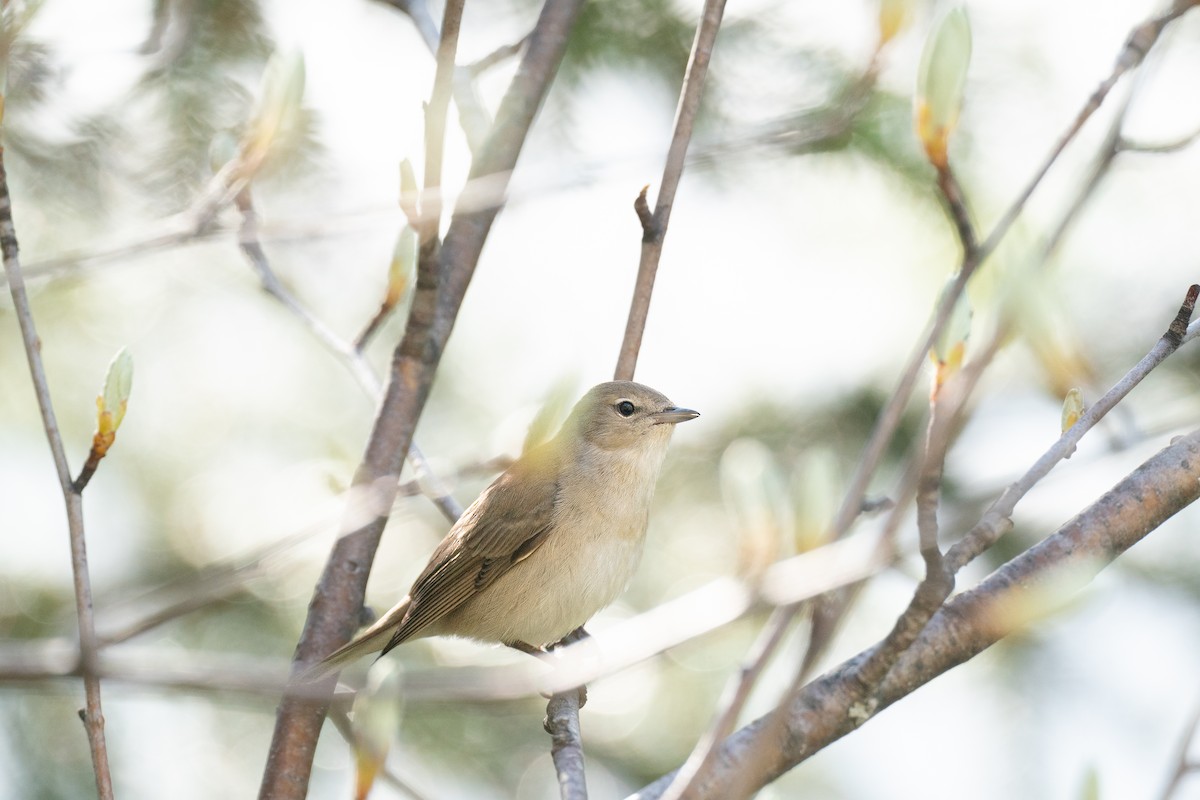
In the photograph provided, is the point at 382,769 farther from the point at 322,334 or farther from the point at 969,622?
the point at 322,334

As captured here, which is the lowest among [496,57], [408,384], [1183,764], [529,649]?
[1183,764]

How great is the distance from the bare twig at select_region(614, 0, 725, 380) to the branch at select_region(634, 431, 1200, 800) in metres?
0.98

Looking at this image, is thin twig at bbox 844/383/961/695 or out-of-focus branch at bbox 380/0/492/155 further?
out-of-focus branch at bbox 380/0/492/155

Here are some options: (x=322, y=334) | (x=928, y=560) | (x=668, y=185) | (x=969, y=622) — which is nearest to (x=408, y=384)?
(x=322, y=334)

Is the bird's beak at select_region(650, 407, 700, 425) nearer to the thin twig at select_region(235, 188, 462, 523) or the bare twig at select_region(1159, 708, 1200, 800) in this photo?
the thin twig at select_region(235, 188, 462, 523)

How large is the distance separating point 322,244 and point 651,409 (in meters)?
1.67

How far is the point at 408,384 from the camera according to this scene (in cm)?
304

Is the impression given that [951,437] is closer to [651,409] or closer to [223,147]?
[223,147]

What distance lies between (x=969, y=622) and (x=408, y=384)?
1.52 meters

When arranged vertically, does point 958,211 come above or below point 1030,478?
above

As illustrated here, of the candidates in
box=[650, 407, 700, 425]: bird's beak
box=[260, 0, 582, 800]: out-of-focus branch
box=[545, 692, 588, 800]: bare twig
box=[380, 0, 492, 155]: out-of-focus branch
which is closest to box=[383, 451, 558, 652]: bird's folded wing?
box=[650, 407, 700, 425]: bird's beak

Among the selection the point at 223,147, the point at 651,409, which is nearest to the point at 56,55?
the point at 223,147

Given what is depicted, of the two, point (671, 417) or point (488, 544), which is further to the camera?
point (671, 417)

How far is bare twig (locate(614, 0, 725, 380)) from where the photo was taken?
238 centimetres
